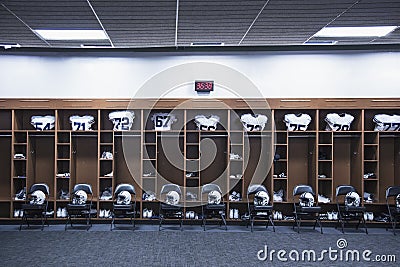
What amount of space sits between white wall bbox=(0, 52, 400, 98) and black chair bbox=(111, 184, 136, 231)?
1.69 m

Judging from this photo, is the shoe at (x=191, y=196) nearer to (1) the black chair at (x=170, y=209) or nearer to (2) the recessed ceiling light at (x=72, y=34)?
(1) the black chair at (x=170, y=209)

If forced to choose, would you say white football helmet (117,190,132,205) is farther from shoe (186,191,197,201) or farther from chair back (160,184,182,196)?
shoe (186,191,197,201)

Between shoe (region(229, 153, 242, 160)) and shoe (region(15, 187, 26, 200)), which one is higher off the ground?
shoe (region(229, 153, 242, 160))

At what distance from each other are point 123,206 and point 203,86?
8.37 feet

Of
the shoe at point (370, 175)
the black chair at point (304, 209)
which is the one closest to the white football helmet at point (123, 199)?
the black chair at point (304, 209)

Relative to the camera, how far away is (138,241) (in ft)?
23.3

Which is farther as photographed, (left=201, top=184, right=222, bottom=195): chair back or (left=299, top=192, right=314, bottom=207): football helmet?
(left=201, top=184, right=222, bottom=195): chair back

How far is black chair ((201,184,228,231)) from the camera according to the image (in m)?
8.20

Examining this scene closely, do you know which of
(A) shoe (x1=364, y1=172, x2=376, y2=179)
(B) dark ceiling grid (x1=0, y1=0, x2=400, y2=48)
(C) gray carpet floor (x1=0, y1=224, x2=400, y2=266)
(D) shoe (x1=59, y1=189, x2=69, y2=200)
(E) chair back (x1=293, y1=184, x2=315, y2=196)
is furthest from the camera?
(D) shoe (x1=59, y1=189, x2=69, y2=200)

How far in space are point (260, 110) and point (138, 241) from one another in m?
3.21

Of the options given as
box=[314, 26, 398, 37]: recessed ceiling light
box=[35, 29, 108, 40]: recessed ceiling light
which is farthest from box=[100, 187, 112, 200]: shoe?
box=[314, 26, 398, 37]: recessed ceiling light

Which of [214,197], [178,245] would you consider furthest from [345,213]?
[178,245]

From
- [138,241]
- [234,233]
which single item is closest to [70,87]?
[138,241]

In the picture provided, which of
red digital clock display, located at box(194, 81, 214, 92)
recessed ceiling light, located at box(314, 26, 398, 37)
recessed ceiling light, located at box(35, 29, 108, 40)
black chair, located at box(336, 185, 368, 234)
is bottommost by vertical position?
black chair, located at box(336, 185, 368, 234)
